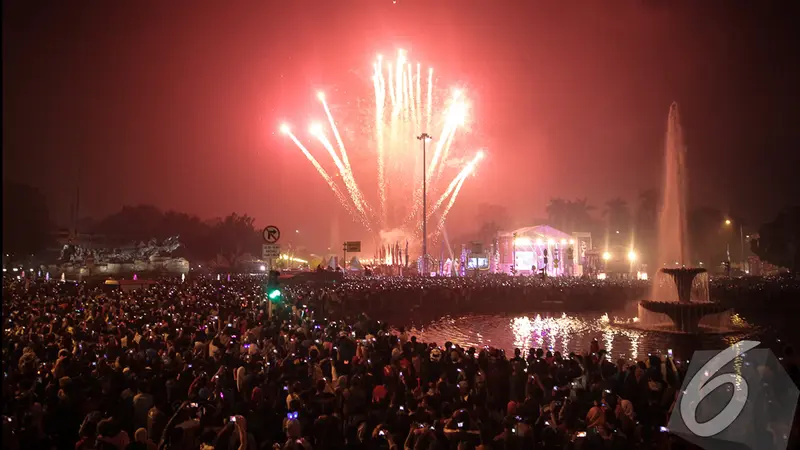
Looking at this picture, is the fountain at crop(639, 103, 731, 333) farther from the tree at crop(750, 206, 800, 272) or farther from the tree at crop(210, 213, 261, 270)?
the tree at crop(210, 213, 261, 270)

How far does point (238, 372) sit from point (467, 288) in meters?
23.4

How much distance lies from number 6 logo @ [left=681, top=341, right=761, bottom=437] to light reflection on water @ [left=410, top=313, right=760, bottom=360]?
4331 mm

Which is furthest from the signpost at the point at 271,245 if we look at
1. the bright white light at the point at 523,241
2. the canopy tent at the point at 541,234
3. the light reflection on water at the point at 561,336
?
the bright white light at the point at 523,241

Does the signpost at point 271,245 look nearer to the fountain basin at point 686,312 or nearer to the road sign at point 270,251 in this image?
the road sign at point 270,251

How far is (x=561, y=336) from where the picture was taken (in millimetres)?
22031

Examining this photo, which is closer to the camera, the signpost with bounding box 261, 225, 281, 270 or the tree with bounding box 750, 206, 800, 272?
the signpost with bounding box 261, 225, 281, 270

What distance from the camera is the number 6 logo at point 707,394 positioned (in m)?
9.34

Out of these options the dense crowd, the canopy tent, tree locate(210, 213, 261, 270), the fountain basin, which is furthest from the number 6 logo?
tree locate(210, 213, 261, 270)

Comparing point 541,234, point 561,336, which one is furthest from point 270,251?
point 541,234

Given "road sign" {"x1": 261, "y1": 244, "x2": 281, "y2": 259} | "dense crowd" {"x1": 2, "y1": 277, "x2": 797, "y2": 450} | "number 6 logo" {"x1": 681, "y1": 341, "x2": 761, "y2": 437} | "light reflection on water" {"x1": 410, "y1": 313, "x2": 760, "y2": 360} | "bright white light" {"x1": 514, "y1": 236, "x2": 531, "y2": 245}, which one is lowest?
"light reflection on water" {"x1": 410, "y1": 313, "x2": 760, "y2": 360}

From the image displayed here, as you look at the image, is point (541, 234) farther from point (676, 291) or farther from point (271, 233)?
point (271, 233)

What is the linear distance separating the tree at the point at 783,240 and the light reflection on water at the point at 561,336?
2150 inches

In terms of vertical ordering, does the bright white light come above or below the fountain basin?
above

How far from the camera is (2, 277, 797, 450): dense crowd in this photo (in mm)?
7312
